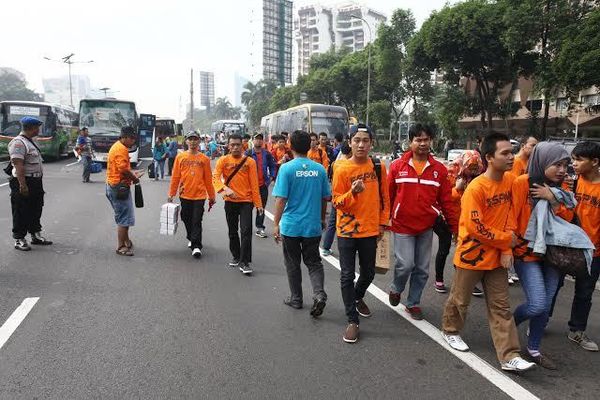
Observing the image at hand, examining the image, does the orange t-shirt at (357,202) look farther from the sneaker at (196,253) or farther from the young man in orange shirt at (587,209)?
the sneaker at (196,253)

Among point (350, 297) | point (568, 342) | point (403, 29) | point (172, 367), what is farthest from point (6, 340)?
point (403, 29)

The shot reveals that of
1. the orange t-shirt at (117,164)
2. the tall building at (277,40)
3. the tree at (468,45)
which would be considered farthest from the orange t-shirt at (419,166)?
the tall building at (277,40)

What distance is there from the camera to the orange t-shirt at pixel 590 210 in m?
3.80

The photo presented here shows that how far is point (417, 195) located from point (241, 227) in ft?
7.88

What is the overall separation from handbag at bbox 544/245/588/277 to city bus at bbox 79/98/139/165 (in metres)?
19.6

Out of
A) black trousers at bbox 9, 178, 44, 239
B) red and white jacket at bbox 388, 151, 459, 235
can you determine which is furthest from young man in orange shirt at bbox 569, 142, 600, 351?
black trousers at bbox 9, 178, 44, 239

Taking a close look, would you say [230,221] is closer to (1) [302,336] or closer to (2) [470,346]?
(1) [302,336]

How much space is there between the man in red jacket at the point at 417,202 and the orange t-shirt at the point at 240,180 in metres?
2.08

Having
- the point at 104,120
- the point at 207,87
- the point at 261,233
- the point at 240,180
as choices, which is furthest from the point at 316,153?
the point at 207,87

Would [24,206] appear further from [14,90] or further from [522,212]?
[14,90]

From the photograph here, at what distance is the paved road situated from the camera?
3.15 meters

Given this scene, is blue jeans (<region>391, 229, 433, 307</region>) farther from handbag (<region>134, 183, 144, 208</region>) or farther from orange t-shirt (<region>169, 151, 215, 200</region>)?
handbag (<region>134, 183, 144, 208</region>)

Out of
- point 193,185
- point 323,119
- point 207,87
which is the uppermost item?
point 207,87

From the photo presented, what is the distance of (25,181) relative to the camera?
649cm
